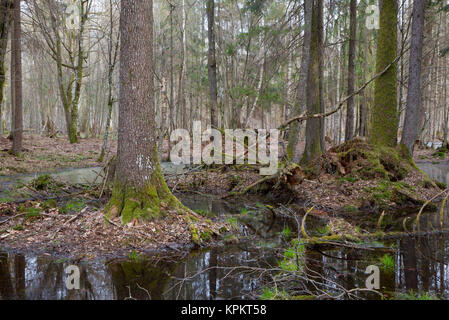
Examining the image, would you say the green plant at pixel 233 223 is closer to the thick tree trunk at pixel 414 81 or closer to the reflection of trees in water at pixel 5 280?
the reflection of trees in water at pixel 5 280

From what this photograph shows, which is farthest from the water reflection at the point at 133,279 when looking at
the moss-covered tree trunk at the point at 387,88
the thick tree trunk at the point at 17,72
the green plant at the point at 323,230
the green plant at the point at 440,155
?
the green plant at the point at 440,155

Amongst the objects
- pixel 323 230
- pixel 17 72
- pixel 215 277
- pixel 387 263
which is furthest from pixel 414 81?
pixel 17 72

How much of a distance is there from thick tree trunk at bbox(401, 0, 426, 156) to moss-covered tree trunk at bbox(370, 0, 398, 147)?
68 cm

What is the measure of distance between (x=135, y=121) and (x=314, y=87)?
8.31 metres

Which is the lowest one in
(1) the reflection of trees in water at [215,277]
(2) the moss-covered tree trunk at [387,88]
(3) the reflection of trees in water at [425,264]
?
(1) the reflection of trees in water at [215,277]

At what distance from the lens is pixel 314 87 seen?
12141 millimetres

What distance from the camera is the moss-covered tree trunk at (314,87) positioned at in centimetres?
1212

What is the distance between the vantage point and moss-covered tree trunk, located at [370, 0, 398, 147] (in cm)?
1095

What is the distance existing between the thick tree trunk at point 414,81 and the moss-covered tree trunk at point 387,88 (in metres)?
0.68

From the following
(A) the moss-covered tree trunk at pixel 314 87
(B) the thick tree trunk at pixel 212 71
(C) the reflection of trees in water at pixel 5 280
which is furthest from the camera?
(B) the thick tree trunk at pixel 212 71

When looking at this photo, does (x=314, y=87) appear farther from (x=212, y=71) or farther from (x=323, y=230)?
(x=323, y=230)

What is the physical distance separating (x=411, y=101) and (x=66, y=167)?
52.6 ft

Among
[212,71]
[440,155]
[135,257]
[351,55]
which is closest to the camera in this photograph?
[135,257]
